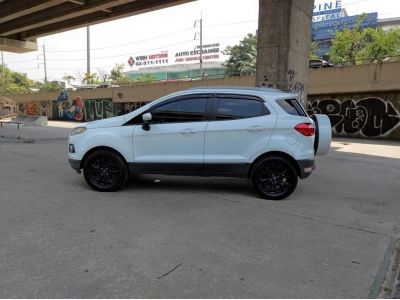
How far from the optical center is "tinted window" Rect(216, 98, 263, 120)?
6535 millimetres

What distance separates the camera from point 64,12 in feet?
72.2

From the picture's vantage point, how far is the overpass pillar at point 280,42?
11.0 metres

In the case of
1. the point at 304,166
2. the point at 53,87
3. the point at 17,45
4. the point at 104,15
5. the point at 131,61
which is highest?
the point at 131,61

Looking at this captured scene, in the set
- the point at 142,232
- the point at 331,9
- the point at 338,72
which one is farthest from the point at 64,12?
the point at 331,9

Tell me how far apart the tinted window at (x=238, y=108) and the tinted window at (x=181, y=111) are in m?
0.30

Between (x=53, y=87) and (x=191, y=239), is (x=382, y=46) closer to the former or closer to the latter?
(x=191, y=239)

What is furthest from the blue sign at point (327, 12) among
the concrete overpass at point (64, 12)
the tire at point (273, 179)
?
the tire at point (273, 179)

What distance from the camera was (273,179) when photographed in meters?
6.57

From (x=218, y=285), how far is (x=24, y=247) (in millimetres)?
2167

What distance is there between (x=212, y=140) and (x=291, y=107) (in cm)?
141

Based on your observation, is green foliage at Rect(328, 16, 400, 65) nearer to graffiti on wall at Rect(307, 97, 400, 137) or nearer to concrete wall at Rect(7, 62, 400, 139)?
concrete wall at Rect(7, 62, 400, 139)

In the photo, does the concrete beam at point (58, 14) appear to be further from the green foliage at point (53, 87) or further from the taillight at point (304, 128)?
the green foliage at point (53, 87)

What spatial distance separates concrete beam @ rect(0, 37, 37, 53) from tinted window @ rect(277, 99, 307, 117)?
96.0ft

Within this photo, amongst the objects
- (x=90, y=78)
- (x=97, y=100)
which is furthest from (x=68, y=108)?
(x=90, y=78)
